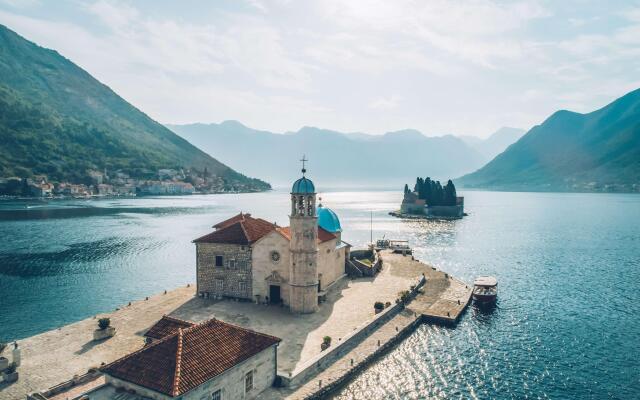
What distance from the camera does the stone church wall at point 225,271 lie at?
4444 cm

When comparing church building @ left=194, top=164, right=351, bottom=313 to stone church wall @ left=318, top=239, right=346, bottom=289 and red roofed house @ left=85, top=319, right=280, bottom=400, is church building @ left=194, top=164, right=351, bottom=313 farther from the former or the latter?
red roofed house @ left=85, top=319, right=280, bottom=400

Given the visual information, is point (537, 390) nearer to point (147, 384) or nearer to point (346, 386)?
point (346, 386)

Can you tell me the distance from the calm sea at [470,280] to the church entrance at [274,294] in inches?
543

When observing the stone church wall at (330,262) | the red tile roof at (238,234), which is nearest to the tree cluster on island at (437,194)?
the stone church wall at (330,262)

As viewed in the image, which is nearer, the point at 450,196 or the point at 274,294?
the point at 274,294

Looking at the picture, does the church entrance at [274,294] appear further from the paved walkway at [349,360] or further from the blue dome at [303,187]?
the paved walkway at [349,360]

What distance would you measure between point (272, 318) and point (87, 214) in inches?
5816

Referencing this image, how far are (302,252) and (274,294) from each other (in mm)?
6598

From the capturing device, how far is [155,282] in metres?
64.3

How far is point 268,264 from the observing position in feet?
143

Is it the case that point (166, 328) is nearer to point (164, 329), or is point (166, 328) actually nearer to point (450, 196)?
point (164, 329)

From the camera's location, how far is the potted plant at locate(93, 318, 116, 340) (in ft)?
114

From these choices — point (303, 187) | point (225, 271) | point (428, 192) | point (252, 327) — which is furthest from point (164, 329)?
point (428, 192)

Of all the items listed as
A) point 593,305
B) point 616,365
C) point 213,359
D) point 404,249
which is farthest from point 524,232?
point 213,359
